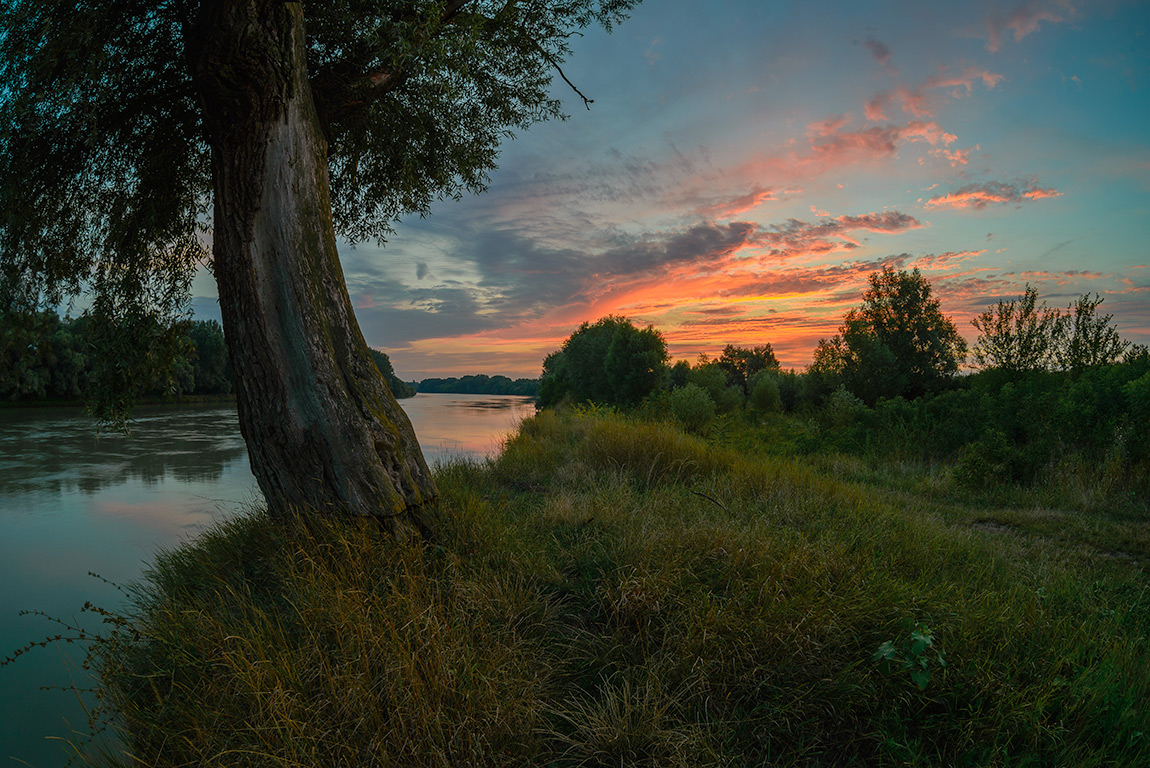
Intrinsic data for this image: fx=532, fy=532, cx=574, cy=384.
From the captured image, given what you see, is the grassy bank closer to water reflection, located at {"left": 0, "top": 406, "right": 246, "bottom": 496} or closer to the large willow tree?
the large willow tree

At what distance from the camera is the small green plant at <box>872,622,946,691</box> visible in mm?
2369

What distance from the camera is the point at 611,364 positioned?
33.7 metres

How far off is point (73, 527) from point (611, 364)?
27.0 meters

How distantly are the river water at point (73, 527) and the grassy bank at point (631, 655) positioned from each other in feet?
2.72

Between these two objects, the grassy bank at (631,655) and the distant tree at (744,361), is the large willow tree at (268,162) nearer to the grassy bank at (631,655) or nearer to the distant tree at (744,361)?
the grassy bank at (631,655)

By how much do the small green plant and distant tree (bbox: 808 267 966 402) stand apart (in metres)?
26.8

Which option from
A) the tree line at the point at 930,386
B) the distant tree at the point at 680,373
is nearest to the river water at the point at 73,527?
the tree line at the point at 930,386

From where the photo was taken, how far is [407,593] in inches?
125

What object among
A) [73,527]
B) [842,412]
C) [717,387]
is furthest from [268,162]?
[717,387]

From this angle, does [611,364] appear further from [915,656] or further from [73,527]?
[915,656]

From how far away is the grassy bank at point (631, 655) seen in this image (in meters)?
2.30

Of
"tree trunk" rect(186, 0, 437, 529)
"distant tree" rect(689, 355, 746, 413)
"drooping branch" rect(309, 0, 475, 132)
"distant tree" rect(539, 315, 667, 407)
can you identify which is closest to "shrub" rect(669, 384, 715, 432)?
"distant tree" rect(539, 315, 667, 407)

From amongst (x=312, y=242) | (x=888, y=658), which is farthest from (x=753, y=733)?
(x=312, y=242)

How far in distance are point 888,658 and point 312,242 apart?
4.71m
